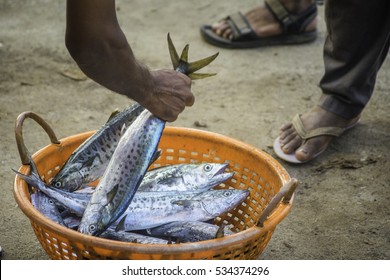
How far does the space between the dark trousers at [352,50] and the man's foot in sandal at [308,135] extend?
67 millimetres

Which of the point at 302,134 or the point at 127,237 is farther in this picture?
the point at 302,134

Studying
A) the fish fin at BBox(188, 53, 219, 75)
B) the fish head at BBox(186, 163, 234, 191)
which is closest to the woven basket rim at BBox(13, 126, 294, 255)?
the fish head at BBox(186, 163, 234, 191)

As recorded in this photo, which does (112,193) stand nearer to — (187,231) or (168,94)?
(187,231)

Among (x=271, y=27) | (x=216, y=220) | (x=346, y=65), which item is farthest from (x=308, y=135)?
(x=271, y=27)

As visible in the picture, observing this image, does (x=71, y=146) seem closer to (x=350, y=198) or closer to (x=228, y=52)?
(x=350, y=198)

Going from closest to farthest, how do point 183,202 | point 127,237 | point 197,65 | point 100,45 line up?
point 100,45, point 197,65, point 127,237, point 183,202

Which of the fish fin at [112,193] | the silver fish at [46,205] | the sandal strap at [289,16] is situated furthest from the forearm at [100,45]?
the sandal strap at [289,16]

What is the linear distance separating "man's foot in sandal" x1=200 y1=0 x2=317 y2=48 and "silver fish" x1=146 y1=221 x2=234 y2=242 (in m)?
2.98

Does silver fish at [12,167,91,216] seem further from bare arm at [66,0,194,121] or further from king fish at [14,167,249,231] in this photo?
bare arm at [66,0,194,121]

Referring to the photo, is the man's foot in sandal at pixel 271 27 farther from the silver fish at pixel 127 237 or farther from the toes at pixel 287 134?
the silver fish at pixel 127 237

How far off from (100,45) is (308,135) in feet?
6.52

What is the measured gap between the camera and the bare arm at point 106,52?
72.5 inches

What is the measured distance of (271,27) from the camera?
17.1 ft

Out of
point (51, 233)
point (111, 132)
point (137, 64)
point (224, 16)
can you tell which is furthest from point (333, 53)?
point (224, 16)
